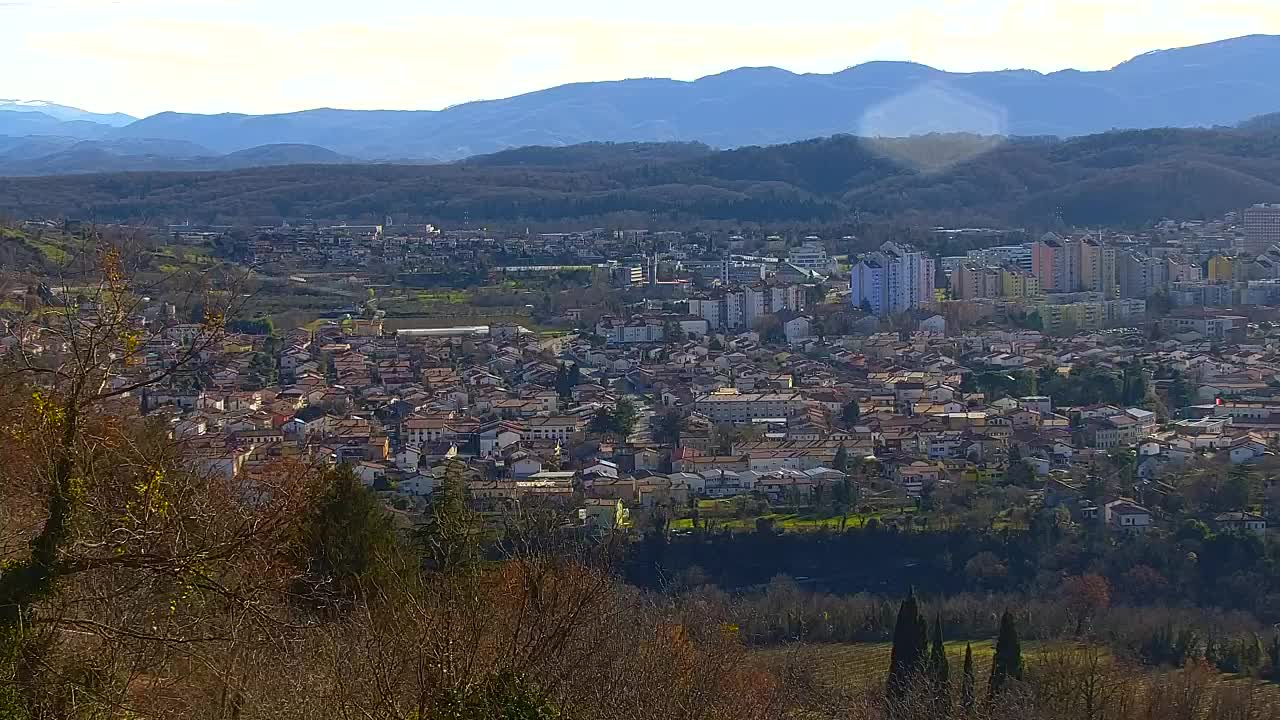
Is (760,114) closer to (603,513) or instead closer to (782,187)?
(782,187)

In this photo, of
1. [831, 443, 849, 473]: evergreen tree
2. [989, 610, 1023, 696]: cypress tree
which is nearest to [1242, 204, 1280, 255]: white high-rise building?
[831, 443, 849, 473]: evergreen tree

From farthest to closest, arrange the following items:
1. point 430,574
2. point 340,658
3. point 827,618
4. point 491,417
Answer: point 491,417 < point 827,618 < point 430,574 < point 340,658

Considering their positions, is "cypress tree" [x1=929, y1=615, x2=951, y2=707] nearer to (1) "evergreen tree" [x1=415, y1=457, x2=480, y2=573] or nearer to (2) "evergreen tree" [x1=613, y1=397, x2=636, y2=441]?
(1) "evergreen tree" [x1=415, y1=457, x2=480, y2=573]

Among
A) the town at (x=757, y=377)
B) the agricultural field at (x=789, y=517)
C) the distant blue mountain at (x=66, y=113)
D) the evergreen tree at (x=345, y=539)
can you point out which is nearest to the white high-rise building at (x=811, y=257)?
the town at (x=757, y=377)

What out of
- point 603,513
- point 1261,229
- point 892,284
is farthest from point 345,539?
point 1261,229

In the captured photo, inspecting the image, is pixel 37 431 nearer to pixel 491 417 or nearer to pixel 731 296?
pixel 491 417

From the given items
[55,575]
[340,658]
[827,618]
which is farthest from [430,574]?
[827,618]

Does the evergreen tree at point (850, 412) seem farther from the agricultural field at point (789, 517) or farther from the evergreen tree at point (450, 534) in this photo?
the evergreen tree at point (450, 534)
